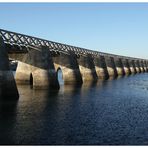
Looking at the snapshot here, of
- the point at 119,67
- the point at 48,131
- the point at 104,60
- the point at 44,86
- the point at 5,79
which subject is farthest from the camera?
the point at 119,67

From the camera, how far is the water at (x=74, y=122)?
23.7 m

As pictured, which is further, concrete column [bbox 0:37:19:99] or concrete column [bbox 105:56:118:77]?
concrete column [bbox 105:56:118:77]

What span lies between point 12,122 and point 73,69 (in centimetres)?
4695

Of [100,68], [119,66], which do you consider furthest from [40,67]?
[119,66]

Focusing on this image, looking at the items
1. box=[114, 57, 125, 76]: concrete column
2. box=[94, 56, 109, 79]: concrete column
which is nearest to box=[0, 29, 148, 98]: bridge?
box=[94, 56, 109, 79]: concrete column

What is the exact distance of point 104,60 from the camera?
105 m

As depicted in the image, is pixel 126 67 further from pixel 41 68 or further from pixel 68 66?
pixel 41 68

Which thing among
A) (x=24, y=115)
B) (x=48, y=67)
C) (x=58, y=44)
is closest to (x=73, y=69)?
(x=58, y=44)

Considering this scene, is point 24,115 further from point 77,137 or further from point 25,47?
point 25,47

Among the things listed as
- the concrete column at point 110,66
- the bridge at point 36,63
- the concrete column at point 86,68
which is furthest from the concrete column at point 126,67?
the concrete column at point 86,68

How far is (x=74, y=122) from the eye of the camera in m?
30.0

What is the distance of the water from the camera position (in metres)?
23.7

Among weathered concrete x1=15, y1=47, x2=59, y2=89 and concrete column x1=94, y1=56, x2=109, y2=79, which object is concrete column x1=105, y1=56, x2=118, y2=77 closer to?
concrete column x1=94, y1=56, x2=109, y2=79

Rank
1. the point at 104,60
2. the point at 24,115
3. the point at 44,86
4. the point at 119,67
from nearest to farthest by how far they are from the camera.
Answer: the point at 24,115
the point at 44,86
the point at 104,60
the point at 119,67
